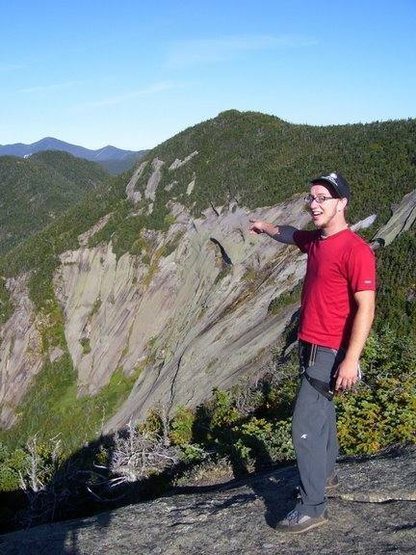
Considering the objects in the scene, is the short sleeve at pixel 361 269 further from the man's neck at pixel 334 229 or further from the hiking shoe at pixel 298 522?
the hiking shoe at pixel 298 522

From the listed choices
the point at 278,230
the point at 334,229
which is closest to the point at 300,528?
the point at 334,229

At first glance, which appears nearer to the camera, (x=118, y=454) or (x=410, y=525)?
(x=410, y=525)

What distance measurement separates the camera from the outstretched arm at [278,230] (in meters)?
5.36

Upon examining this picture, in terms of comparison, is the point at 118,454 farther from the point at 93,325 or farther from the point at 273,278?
the point at 93,325

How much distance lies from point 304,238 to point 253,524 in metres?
2.52

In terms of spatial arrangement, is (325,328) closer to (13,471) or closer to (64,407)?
(13,471)

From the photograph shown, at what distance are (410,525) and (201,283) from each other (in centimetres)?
1872

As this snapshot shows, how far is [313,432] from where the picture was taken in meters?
4.47

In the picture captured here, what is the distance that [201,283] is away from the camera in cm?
2308

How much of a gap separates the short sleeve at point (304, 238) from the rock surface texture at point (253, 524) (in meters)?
2.28

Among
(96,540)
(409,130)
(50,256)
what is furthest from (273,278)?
(50,256)

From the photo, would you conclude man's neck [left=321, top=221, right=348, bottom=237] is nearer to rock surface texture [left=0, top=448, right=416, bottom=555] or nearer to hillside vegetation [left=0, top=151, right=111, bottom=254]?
rock surface texture [left=0, top=448, right=416, bottom=555]

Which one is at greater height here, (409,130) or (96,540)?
(409,130)

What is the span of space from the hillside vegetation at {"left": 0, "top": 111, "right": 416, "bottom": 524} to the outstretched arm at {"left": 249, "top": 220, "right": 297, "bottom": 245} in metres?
2.96
